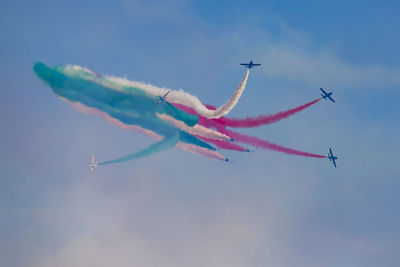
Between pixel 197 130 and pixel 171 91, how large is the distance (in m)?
5.62

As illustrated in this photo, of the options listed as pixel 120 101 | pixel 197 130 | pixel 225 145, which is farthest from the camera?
pixel 225 145

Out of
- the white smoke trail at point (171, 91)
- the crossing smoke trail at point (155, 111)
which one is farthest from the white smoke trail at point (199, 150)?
the white smoke trail at point (171, 91)

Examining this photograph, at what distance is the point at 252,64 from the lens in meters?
59.1

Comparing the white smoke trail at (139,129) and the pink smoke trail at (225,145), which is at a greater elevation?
the pink smoke trail at (225,145)

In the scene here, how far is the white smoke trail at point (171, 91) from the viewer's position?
46.5m

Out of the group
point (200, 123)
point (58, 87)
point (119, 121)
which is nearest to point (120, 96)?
point (119, 121)

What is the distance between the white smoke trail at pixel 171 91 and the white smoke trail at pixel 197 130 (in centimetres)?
172

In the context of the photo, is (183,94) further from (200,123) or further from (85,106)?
(85,106)

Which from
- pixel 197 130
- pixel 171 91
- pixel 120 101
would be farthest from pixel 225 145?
pixel 120 101

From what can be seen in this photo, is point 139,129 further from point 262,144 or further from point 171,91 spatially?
point 262,144

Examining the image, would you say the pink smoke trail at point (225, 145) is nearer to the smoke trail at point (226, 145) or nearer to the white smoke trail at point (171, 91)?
the smoke trail at point (226, 145)

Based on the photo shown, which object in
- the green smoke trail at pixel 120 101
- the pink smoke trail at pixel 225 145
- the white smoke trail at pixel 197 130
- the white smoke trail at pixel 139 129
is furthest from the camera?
the pink smoke trail at pixel 225 145

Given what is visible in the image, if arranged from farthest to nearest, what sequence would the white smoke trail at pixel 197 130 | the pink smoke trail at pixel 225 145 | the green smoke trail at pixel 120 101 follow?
1. the pink smoke trail at pixel 225 145
2. the white smoke trail at pixel 197 130
3. the green smoke trail at pixel 120 101

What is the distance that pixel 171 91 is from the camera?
5153 centimetres
